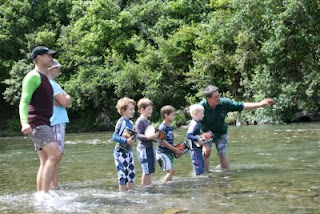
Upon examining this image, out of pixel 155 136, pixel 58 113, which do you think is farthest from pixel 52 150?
pixel 155 136

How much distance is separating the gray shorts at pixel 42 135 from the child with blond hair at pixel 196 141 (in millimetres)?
2555

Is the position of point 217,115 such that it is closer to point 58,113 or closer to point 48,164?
point 58,113

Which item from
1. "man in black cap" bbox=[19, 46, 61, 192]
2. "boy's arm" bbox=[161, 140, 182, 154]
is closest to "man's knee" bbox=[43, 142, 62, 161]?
"man in black cap" bbox=[19, 46, 61, 192]

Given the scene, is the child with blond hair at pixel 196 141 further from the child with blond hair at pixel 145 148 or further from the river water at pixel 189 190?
the child with blond hair at pixel 145 148

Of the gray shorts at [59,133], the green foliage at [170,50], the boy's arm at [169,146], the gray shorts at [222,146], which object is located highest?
the green foliage at [170,50]

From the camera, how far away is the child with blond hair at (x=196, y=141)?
7.66 meters

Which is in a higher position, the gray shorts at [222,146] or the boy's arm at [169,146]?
the boy's arm at [169,146]

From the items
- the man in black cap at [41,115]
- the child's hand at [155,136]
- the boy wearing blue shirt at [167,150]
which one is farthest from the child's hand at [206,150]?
the man in black cap at [41,115]

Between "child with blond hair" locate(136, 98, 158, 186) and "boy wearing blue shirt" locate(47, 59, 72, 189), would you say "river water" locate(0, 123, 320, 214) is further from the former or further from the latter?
"boy wearing blue shirt" locate(47, 59, 72, 189)

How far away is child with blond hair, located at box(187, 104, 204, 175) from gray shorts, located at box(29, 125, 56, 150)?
2.56 metres

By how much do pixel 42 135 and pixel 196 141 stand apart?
2.73m

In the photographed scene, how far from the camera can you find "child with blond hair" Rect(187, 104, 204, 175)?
766 cm

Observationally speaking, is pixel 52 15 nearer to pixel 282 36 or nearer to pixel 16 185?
pixel 282 36

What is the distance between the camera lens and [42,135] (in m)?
5.94
